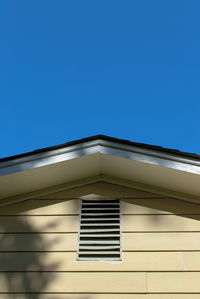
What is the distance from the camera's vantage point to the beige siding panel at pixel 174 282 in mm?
2986

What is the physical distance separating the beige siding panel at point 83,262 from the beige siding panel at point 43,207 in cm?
50

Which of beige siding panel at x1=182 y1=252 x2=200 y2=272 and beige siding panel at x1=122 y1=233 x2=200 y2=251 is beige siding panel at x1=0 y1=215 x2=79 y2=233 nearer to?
beige siding panel at x1=122 y1=233 x2=200 y2=251

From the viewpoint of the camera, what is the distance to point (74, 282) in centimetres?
307

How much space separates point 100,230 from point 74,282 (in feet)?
2.14

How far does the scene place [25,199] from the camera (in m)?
3.75

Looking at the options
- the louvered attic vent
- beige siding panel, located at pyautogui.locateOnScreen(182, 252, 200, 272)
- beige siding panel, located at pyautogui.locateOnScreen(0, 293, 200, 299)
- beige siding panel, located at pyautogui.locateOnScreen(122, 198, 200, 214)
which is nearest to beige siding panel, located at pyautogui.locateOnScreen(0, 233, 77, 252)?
the louvered attic vent

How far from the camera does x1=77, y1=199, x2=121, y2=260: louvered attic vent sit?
329 centimetres

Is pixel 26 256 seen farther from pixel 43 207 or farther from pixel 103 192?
pixel 103 192

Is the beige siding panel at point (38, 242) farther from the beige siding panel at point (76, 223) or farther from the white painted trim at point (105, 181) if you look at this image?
the white painted trim at point (105, 181)

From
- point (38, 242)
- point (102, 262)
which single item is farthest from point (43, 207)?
point (102, 262)

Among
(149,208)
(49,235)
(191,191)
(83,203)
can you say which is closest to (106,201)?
(83,203)

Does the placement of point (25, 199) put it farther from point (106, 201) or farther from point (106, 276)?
point (106, 276)

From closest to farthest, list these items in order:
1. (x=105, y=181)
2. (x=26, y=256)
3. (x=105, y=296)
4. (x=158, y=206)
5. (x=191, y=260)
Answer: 1. (x=105, y=296)
2. (x=191, y=260)
3. (x=26, y=256)
4. (x=158, y=206)
5. (x=105, y=181)

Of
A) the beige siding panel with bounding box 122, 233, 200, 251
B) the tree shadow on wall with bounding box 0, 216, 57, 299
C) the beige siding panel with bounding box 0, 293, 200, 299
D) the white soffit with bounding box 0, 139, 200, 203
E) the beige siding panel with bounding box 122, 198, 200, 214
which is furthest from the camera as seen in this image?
the beige siding panel with bounding box 122, 198, 200, 214
